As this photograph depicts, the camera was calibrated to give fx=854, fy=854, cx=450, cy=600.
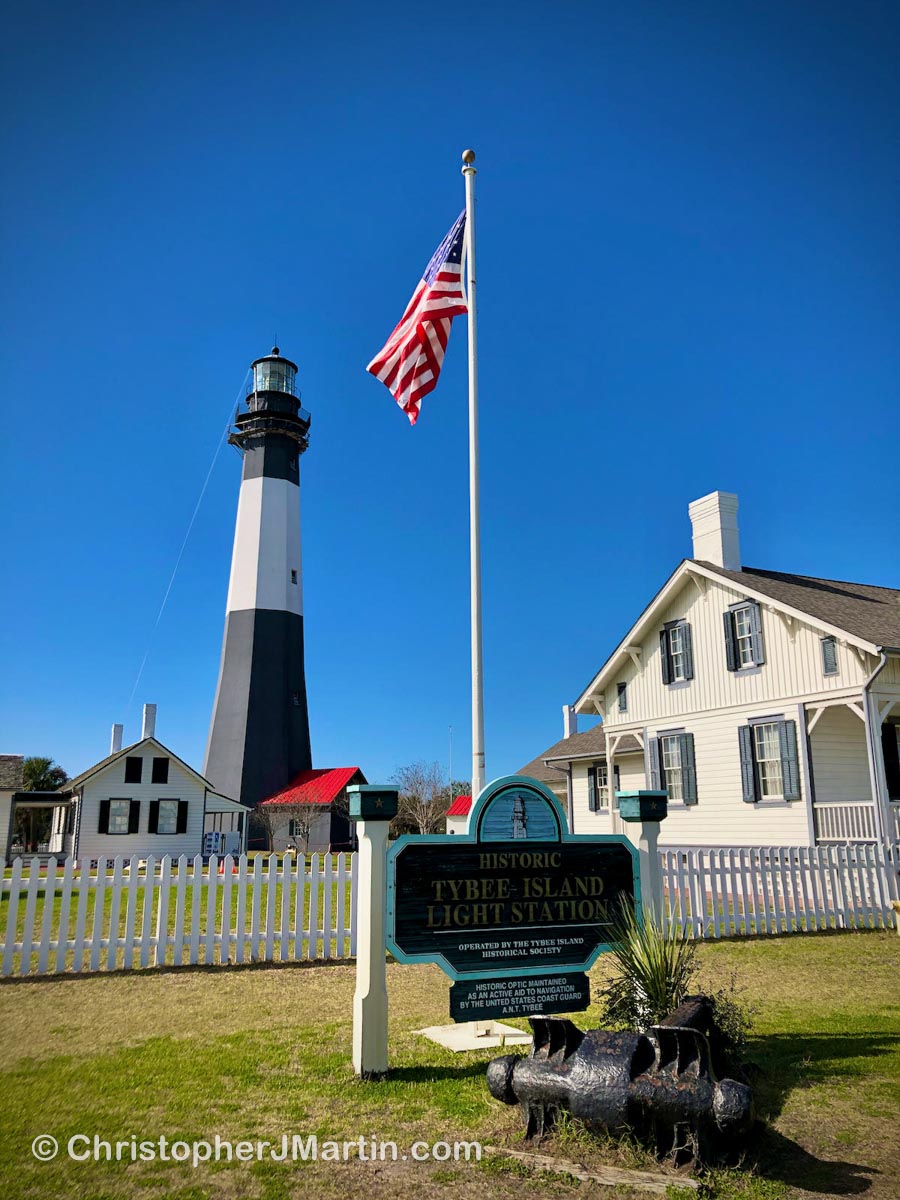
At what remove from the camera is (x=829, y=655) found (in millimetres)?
17078

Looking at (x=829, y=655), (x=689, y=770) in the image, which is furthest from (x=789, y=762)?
(x=689, y=770)

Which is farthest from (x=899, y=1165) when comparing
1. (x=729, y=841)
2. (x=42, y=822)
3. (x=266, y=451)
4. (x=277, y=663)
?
(x=42, y=822)

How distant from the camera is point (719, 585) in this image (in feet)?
66.4

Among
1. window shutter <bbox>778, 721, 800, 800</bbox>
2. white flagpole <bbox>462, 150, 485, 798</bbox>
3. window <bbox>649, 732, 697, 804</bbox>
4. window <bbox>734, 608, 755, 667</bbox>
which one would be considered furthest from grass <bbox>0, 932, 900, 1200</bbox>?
window <bbox>649, 732, 697, 804</bbox>

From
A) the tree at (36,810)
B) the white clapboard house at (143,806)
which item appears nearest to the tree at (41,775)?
the tree at (36,810)

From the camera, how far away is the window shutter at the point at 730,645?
1964 centimetres

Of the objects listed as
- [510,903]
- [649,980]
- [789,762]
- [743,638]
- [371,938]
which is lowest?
[649,980]

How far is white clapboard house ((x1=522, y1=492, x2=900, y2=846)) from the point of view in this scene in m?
16.6

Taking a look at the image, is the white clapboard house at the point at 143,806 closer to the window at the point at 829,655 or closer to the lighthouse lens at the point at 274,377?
the lighthouse lens at the point at 274,377

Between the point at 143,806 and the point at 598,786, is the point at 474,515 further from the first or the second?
the point at 143,806

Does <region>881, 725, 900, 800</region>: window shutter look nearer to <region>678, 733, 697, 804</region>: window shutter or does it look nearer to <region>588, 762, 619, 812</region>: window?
<region>678, 733, 697, 804</region>: window shutter

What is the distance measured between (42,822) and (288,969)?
165ft

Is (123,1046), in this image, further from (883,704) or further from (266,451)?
(266,451)

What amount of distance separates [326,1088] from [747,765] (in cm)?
1535
